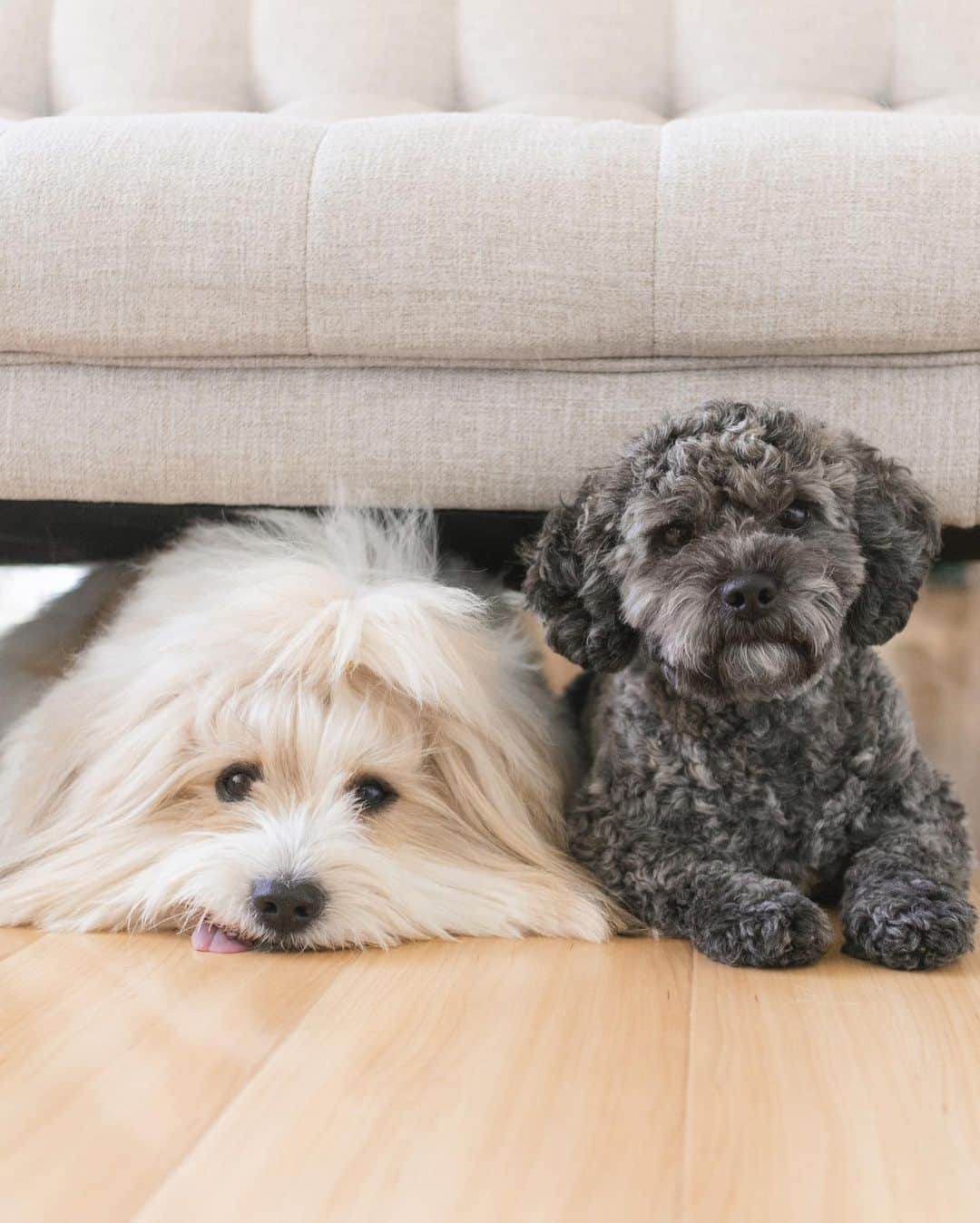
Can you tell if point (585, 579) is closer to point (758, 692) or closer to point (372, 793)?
point (758, 692)

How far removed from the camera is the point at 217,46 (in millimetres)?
2197

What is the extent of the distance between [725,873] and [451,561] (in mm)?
565

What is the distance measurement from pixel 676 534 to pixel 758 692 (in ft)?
0.56

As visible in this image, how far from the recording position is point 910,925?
1.11 metres

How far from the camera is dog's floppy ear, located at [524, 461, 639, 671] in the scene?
124cm

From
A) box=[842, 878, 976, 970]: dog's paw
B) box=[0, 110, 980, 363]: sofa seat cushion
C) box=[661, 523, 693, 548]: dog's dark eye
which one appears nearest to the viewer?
box=[842, 878, 976, 970]: dog's paw

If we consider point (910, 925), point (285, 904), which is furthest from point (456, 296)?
point (910, 925)

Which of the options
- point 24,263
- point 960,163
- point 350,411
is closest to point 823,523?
point 960,163

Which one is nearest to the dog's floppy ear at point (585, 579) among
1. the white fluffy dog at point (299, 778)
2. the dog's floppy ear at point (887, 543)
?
the white fluffy dog at point (299, 778)

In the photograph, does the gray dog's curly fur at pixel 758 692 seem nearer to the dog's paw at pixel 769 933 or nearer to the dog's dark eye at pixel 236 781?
the dog's paw at pixel 769 933

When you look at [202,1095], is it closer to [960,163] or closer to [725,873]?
[725,873]

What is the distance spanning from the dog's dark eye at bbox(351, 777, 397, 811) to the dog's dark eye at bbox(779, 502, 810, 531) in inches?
19.2

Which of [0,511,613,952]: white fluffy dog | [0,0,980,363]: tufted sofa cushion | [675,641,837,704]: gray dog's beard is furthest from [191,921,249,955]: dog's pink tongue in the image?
[0,0,980,363]: tufted sofa cushion

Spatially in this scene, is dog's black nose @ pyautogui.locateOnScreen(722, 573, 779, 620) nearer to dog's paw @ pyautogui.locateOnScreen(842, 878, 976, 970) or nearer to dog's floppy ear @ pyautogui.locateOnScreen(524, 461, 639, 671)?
dog's floppy ear @ pyautogui.locateOnScreen(524, 461, 639, 671)
